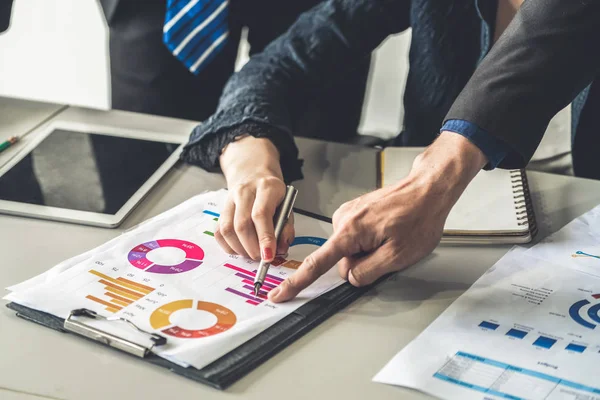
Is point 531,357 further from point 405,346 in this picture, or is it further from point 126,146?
point 126,146

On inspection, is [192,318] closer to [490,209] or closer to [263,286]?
[263,286]

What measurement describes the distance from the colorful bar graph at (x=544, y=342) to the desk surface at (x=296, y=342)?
0.34 feet

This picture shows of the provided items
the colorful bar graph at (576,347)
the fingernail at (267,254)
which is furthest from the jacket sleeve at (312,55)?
the colorful bar graph at (576,347)

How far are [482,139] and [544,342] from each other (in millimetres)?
257

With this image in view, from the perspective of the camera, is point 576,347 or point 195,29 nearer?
point 576,347

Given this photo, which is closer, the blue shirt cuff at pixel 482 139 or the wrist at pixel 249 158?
the blue shirt cuff at pixel 482 139

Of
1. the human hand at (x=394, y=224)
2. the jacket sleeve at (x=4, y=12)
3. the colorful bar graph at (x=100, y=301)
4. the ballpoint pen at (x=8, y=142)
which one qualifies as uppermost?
the jacket sleeve at (x=4, y=12)

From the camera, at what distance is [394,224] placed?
2.48 feet

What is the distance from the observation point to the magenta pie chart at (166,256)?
0.77m

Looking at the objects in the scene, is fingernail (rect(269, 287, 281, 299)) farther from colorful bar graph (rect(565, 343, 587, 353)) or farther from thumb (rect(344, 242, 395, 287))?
colorful bar graph (rect(565, 343, 587, 353))

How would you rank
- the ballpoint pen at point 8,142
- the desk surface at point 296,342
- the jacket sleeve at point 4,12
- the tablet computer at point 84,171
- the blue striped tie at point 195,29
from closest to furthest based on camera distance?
the desk surface at point 296,342, the tablet computer at point 84,171, the ballpoint pen at point 8,142, the jacket sleeve at point 4,12, the blue striped tie at point 195,29

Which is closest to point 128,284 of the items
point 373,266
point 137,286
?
point 137,286

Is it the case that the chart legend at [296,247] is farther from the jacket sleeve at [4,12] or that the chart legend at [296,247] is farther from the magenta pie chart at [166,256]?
the jacket sleeve at [4,12]

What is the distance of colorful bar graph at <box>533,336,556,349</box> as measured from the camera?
2.18 feet
